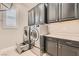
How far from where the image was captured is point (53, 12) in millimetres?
1470

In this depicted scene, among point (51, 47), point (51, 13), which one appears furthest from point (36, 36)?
point (51, 13)

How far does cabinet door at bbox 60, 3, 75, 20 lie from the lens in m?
1.34

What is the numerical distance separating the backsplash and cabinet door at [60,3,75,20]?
58mm

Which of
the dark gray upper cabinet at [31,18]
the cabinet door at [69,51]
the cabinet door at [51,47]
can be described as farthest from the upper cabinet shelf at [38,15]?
the cabinet door at [69,51]

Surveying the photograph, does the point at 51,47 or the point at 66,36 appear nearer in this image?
the point at 66,36

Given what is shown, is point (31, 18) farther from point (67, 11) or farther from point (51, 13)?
point (67, 11)

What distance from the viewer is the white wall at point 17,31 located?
1509 millimetres

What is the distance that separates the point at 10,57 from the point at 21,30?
0.35 meters

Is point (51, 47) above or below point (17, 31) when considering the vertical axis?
below

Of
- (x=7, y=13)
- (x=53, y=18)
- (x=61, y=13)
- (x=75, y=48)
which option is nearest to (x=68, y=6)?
(x=61, y=13)

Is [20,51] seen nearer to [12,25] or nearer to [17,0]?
[12,25]

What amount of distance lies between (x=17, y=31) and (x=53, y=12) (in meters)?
0.48

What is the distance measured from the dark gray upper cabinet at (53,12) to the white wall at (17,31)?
0.20m

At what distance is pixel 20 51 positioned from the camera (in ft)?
4.91
